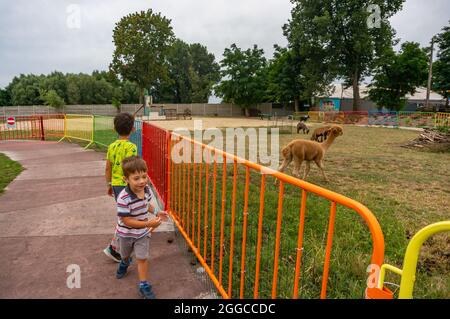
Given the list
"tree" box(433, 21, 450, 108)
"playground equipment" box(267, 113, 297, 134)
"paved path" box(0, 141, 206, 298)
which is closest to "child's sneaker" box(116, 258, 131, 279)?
"paved path" box(0, 141, 206, 298)

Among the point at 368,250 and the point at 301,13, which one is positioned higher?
the point at 301,13

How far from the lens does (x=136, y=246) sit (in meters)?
2.76

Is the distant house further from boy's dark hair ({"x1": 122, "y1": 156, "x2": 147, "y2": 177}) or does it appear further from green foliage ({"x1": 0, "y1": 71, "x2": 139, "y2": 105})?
boy's dark hair ({"x1": 122, "y1": 156, "x2": 147, "y2": 177})

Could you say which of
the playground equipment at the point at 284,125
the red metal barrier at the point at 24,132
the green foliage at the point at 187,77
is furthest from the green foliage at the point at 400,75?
the green foliage at the point at 187,77

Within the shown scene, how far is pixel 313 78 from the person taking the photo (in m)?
37.9

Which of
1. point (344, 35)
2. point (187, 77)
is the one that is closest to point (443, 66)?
point (344, 35)

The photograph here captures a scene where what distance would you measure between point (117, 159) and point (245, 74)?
42947 mm

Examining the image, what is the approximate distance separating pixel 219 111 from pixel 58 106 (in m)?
24.0

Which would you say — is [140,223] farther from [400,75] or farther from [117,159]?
[400,75]

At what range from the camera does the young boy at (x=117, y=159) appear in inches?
131

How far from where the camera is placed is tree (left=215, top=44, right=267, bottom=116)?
44.2 m

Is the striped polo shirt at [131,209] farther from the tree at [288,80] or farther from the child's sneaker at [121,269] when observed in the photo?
the tree at [288,80]
